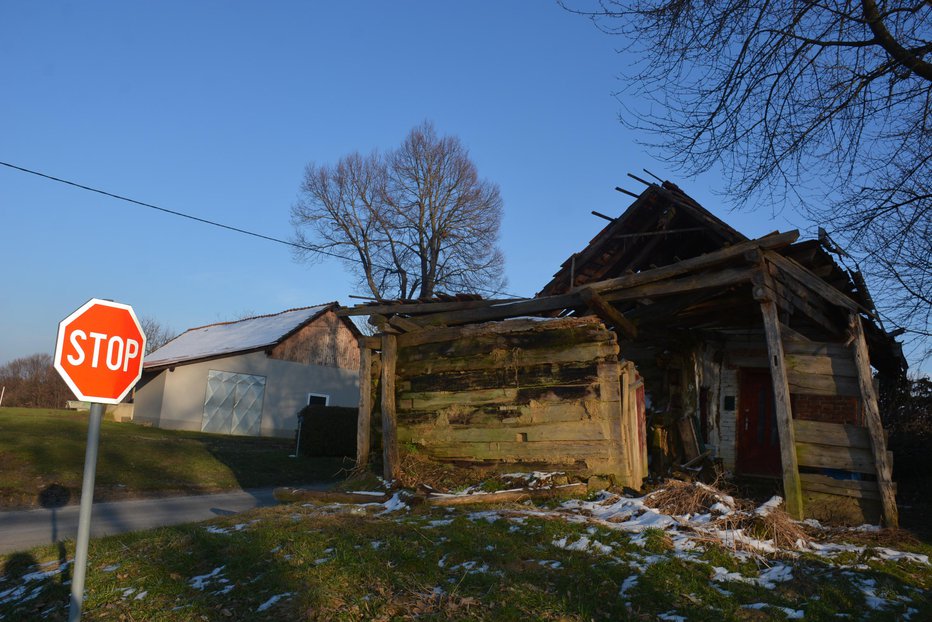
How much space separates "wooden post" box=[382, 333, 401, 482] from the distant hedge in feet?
31.8

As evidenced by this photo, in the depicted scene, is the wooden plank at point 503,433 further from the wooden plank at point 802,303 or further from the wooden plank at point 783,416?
the wooden plank at point 802,303

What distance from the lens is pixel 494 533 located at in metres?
6.64

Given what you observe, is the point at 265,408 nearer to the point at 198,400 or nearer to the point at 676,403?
the point at 198,400

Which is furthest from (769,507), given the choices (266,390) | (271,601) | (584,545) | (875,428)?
(266,390)

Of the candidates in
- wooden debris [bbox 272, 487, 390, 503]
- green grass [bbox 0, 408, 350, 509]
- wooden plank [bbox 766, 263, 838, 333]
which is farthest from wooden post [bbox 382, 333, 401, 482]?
wooden plank [bbox 766, 263, 838, 333]

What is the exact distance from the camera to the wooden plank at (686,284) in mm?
8719

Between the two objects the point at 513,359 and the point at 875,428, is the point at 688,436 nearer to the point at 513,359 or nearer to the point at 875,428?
the point at 513,359

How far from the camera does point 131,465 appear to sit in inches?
615

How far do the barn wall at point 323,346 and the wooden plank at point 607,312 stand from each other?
18.7 m

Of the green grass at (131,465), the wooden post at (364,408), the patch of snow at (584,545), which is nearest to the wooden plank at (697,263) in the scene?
the patch of snow at (584,545)

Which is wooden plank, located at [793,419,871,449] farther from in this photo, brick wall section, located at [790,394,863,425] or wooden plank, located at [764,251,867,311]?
brick wall section, located at [790,394,863,425]

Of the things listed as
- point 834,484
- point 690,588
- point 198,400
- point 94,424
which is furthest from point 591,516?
point 198,400

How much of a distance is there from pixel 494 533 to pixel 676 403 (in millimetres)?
7513

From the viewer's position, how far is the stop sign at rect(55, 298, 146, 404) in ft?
13.2
